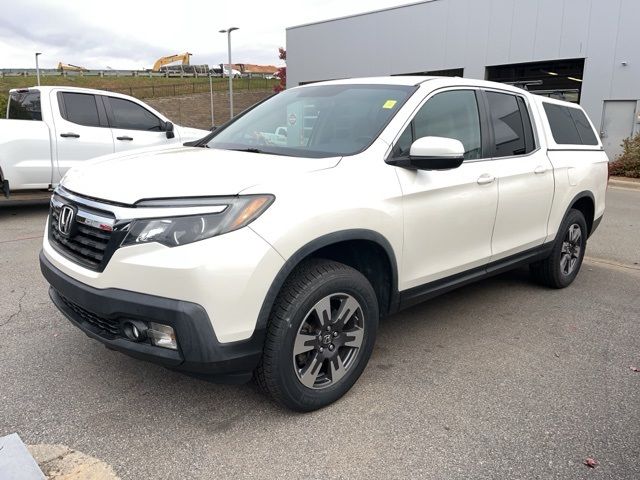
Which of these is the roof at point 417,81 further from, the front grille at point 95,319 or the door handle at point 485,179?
the front grille at point 95,319

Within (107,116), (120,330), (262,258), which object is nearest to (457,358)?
(262,258)

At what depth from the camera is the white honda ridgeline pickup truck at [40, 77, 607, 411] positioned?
2420mm

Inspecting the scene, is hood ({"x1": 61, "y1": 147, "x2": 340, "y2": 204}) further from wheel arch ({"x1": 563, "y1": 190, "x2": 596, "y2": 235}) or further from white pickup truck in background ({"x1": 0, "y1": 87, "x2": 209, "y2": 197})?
white pickup truck in background ({"x1": 0, "y1": 87, "x2": 209, "y2": 197})

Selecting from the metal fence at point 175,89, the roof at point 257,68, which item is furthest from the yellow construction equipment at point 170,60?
the metal fence at point 175,89

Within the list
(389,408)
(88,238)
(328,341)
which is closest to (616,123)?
(389,408)

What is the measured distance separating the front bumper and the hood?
0.46m

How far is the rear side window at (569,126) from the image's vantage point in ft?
15.9

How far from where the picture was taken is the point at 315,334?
2.83m

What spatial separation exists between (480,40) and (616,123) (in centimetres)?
571

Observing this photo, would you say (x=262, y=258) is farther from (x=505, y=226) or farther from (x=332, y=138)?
(x=505, y=226)

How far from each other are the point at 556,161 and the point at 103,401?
3.89m

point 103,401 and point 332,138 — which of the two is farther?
point 332,138

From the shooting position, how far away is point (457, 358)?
3.65m

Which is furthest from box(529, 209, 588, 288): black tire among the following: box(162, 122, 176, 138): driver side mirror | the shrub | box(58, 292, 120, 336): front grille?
the shrub
